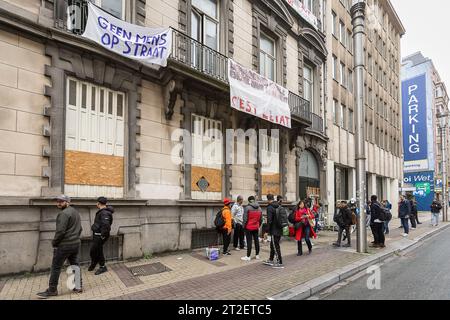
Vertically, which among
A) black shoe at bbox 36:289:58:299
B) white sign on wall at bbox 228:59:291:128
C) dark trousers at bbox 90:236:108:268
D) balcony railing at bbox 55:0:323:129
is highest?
balcony railing at bbox 55:0:323:129

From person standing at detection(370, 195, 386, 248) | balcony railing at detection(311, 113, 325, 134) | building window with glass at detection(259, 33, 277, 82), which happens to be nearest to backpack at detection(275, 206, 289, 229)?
person standing at detection(370, 195, 386, 248)

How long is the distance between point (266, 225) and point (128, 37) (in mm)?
6115

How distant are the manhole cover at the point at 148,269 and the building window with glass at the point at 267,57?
394 inches

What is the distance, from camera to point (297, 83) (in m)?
17.5

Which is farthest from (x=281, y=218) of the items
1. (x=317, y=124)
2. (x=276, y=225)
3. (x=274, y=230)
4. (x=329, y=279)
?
(x=317, y=124)

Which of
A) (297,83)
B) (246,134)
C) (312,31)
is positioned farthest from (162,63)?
(312,31)

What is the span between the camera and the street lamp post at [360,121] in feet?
34.7

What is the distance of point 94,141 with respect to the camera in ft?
28.8

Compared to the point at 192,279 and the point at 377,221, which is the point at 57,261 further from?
the point at 377,221

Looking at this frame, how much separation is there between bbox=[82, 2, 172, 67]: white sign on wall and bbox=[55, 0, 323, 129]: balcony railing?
399 millimetres

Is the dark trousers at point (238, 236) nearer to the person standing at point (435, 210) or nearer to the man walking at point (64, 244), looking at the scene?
the man walking at point (64, 244)

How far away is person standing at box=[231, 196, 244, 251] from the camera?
34.9 feet

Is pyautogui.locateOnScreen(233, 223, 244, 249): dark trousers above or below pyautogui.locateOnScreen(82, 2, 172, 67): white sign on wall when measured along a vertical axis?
below

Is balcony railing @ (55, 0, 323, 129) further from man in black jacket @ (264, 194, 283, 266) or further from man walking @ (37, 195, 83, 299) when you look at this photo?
man in black jacket @ (264, 194, 283, 266)
